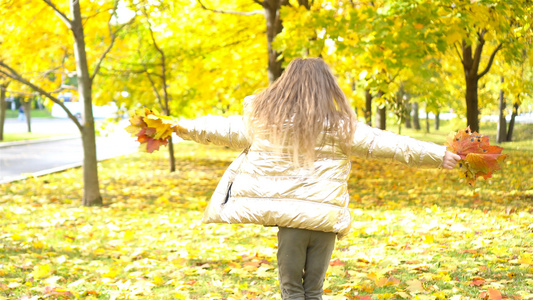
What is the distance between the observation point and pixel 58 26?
9734mm

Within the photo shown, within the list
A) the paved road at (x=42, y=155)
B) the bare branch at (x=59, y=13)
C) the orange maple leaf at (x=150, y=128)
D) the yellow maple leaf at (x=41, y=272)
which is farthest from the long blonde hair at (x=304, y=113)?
the paved road at (x=42, y=155)

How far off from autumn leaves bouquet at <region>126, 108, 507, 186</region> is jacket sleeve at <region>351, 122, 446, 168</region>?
0.30 meters

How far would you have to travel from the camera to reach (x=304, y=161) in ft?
8.40

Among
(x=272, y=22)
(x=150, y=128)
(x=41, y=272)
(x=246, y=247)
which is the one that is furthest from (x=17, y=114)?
(x=150, y=128)

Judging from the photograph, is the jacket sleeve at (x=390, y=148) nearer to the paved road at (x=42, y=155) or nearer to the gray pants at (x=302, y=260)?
the gray pants at (x=302, y=260)

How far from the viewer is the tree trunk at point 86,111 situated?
8539 mm

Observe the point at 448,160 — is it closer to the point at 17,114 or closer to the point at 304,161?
the point at 304,161

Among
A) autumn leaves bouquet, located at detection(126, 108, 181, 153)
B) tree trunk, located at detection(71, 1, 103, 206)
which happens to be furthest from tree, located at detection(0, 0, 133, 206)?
autumn leaves bouquet, located at detection(126, 108, 181, 153)

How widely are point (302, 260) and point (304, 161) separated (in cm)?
52

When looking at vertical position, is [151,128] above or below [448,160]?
above

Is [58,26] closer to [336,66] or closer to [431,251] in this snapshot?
[336,66]

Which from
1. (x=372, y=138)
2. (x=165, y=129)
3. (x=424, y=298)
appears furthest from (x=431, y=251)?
(x=165, y=129)

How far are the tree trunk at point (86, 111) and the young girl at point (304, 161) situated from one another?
6629 mm

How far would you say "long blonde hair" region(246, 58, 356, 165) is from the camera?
99.7 inches
